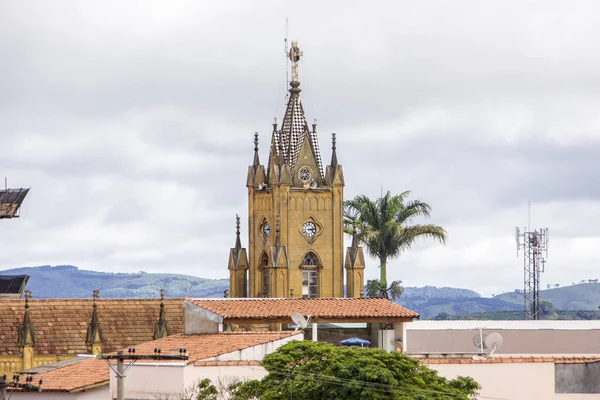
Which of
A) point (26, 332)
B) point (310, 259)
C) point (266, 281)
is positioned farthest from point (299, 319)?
point (310, 259)

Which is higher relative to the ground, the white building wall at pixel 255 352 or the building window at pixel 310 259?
the building window at pixel 310 259

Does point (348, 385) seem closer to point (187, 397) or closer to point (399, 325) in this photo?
point (187, 397)

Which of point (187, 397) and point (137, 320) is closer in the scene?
point (187, 397)

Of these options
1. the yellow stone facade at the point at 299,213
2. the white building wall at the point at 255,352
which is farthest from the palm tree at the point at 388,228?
the white building wall at the point at 255,352

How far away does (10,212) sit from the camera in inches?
4498

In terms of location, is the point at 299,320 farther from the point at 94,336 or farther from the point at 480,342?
the point at 94,336

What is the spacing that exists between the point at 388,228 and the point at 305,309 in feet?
111

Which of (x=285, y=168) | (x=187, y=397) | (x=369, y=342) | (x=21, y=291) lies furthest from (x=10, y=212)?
(x=187, y=397)

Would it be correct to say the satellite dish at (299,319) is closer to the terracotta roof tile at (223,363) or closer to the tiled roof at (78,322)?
the terracotta roof tile at (223,363)

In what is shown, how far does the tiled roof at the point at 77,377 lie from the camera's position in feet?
217

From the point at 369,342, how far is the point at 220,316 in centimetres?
696

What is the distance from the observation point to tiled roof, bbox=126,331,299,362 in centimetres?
6450

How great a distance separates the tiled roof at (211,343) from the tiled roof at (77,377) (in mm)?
1658

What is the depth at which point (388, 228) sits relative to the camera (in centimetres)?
10581
